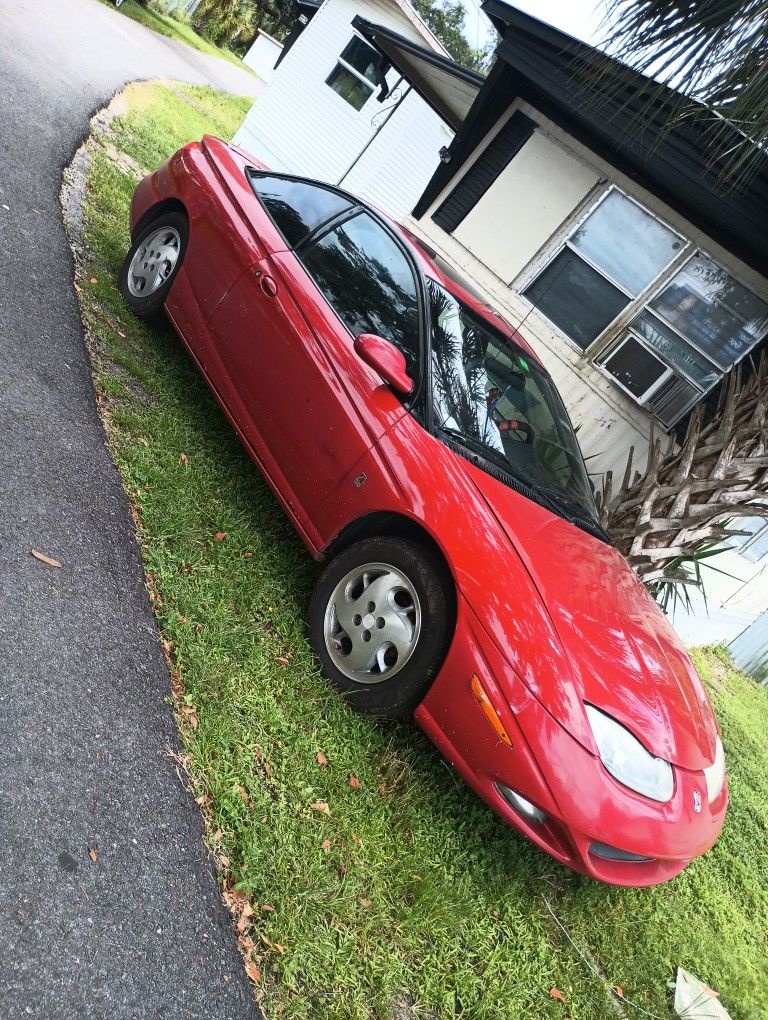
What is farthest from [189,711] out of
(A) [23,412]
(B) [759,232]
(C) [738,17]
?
(B) [759,232]

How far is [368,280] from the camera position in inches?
154

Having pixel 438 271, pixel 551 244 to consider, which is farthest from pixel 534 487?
pixel 551 244

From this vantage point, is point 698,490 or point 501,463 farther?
point 698,490

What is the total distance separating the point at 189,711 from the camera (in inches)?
109

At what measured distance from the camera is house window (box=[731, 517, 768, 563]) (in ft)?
26.1

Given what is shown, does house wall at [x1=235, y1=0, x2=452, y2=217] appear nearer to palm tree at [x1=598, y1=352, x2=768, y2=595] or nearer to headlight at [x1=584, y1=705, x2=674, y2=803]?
palm tree at [x1=598, y1=352, x2=768, y2=595]

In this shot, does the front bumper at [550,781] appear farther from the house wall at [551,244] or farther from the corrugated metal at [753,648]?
the corrugated metal at [753,648]

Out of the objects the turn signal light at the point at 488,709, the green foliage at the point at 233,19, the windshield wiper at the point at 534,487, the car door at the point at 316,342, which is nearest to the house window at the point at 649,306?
the windshield wiper at the point at 534,487

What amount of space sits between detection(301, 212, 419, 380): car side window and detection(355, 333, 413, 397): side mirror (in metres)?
0.16

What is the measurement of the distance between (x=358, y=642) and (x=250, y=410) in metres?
1.38

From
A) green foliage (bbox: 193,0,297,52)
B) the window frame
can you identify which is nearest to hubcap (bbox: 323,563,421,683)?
the window frame

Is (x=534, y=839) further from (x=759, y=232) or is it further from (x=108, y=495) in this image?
(x=759, y=232)

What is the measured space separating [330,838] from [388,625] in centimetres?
83

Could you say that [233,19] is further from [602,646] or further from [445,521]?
[602,646]
